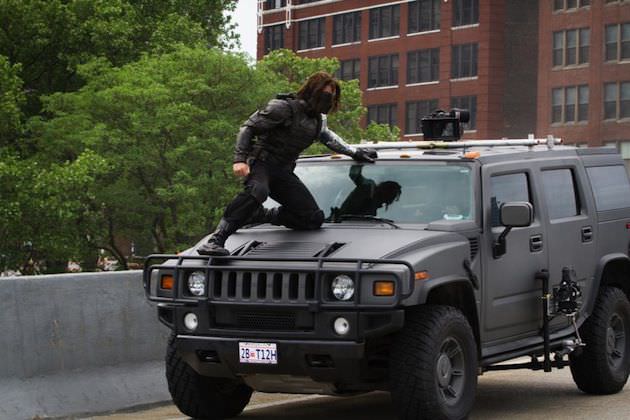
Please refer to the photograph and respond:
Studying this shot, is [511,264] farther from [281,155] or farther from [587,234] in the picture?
[281,155]

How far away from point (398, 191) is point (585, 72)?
72808 mm

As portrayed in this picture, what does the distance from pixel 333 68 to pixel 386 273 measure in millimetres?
51364

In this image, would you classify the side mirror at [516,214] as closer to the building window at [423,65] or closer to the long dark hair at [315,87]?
the long dark hair at [315,87]

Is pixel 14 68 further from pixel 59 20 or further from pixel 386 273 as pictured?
pixel 386 273

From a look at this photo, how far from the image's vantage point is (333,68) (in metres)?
59.8

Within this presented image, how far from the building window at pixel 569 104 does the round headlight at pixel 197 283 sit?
74.3 meters

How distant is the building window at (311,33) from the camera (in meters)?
107

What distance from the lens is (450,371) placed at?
9539 mm

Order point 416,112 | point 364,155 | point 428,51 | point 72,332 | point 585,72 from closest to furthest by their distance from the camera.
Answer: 1. point 364,155
2. point 72,332
3. point 585,72
4. point 428,51
5. point 416,112

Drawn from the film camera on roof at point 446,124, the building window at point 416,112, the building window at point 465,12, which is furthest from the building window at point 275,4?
the film camera on roof at point 446,124

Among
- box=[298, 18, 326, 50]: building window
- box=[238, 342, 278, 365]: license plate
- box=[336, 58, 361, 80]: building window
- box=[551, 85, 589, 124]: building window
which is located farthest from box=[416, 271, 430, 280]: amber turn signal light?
box=[298, 18, 326, 50]: building window

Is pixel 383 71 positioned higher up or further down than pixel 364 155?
higher up

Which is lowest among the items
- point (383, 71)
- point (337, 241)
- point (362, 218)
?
point (337, 241)

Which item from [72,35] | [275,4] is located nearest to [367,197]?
[72,35]
